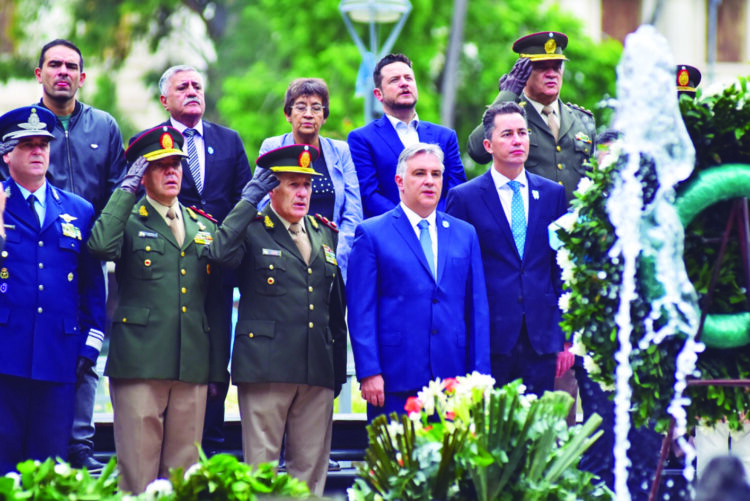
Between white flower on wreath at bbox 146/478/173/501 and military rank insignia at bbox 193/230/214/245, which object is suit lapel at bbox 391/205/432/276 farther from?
white flower on wreath at bbox 146/478/173/501

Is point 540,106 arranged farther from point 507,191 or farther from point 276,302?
point 276,302

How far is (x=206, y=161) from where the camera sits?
8.28 meters

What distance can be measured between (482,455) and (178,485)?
50.8 inches

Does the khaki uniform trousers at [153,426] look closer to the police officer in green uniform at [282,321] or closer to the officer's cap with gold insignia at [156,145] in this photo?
the police officer in green uniform at [282,321]

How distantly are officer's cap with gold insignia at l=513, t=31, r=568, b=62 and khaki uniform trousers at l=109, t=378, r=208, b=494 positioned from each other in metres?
2.94

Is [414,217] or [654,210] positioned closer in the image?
[654,210]

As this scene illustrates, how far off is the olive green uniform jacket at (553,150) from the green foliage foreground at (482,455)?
2.58 meters

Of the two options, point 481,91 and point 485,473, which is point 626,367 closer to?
point 485,473

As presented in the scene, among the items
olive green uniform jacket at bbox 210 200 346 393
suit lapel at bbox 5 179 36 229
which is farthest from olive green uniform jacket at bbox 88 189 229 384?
suit lapel at bbox 5 179 36 229

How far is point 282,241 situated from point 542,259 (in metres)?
1.52

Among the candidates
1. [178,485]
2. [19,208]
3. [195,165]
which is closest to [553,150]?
[195,165]

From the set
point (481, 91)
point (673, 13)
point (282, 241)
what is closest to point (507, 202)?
point (282, 241)

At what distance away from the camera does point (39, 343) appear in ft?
23.9

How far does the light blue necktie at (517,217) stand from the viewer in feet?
26.1
